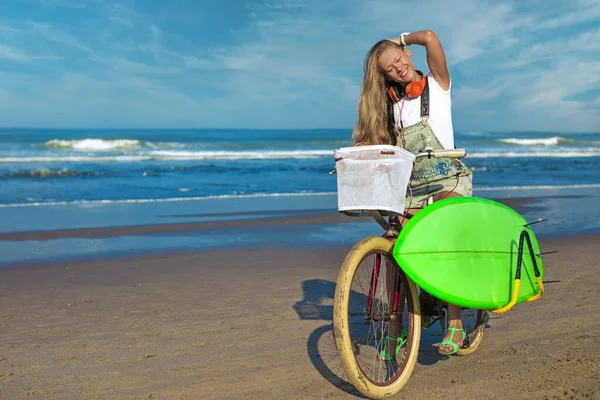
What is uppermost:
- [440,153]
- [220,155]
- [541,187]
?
[440,153]

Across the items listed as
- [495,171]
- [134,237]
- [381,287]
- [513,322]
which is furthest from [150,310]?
[495,171]

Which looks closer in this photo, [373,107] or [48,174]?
[373,107]

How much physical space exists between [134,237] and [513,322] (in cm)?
594

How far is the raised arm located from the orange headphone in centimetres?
9

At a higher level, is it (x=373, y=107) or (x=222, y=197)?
(x=373, y=107)

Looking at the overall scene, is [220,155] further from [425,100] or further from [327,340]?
[425,100]

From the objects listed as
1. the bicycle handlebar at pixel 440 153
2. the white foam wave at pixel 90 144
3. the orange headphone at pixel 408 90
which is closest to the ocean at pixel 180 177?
the white foam wave at pixel 90 144

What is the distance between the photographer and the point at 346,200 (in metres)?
3.15

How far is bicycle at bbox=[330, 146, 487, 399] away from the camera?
10.2 feet

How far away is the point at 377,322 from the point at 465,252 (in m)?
0.74

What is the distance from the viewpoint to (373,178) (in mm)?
3100

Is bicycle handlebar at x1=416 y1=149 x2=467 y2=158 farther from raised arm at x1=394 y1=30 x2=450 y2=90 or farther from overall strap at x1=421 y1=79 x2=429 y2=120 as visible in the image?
raised arm at x1=394 y1=30 x2=450 y2=90

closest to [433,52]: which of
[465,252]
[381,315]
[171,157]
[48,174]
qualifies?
[465,252]

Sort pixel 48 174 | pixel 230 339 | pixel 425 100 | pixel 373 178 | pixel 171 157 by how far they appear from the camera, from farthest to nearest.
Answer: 1. pixel 171 157
2. pixel 48 174
3. pixel 230 339
4. pixel 425 100
5. pixel 373 178
